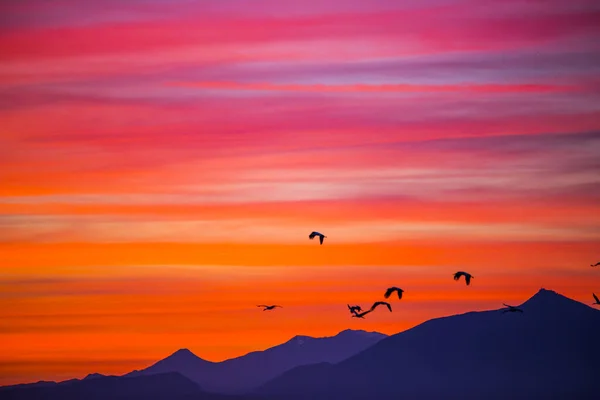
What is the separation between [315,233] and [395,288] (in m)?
10.3

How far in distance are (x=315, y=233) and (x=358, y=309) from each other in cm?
1382

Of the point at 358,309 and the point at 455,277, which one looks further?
the point at 358,309

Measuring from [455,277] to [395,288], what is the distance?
6062 millimetres

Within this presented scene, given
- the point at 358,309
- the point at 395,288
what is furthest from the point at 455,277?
the point at 358,309

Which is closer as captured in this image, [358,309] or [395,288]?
[395,288]

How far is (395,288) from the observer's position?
15450 centimetres

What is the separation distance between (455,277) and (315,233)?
598 inches

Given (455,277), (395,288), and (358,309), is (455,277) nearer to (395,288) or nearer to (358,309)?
(395,288)

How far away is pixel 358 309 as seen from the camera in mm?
168125

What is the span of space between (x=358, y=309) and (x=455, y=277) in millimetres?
17783

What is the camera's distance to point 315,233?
158 meters
